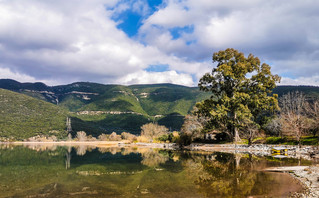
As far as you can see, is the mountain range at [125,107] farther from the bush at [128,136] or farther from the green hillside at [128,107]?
the bush at [128,136]

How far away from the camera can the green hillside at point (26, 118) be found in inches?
3255

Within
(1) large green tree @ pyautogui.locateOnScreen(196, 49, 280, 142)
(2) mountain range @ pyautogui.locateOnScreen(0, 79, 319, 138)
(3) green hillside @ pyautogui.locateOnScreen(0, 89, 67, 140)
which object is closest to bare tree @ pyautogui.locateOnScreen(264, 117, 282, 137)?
(1) large green tree @ pyautogui.locateOnScreen(196, 49, 280, 142)

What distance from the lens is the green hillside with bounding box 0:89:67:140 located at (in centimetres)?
8269

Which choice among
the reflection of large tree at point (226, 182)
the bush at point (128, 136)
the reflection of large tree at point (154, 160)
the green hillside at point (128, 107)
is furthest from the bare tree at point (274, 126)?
the green hillside at point (128, 107)

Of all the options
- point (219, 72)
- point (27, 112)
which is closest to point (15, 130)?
point (27, 112)

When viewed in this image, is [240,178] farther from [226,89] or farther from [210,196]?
[226,89]

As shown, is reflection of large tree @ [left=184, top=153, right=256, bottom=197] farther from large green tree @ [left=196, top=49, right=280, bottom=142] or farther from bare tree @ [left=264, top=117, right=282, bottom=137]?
bare tree @ [left=264, top=117, right=282, bottom=137]

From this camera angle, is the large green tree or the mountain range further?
the mountain range

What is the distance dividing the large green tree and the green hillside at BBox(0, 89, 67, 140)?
6786 cm

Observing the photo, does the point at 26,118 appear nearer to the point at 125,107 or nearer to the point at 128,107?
the point at 125,107

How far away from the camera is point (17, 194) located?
12.6 metres

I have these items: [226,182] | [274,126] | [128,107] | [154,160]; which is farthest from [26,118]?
[226,182]

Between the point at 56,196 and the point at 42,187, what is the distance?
9.59 feet

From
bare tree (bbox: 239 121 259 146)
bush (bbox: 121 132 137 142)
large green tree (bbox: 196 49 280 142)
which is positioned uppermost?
large green tree (bbox: 196 49 280 142)
